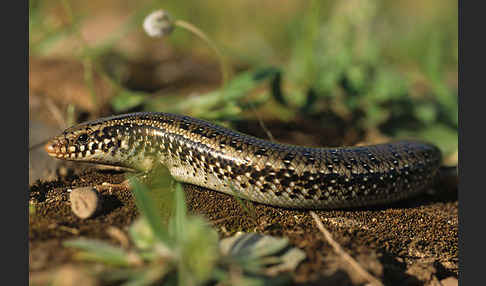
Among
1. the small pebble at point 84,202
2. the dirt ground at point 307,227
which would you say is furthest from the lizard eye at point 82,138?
the small pebble at point 84,202

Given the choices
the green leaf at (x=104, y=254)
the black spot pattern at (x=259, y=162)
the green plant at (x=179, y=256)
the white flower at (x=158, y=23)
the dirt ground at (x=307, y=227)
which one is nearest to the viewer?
the green plant at (x=179, y=256)

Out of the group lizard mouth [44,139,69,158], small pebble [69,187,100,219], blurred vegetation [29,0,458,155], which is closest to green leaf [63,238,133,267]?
small pebble [69,187,100,219]

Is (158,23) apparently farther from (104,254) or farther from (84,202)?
(104,254)

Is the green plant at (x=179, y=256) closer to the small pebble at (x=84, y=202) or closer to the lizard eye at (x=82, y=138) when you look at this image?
the small pebble at (x=84, y=202)

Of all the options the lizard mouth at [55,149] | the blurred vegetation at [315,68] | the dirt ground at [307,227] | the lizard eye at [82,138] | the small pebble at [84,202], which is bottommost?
the dirt ground at [307,227]

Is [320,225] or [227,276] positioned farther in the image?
[320,225]

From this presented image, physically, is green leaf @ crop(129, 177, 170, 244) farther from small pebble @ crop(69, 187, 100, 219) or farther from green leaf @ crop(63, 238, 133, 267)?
small pebble @ crop(69, 187, 100, 219)

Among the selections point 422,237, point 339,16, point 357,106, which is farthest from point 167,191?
point 339,16

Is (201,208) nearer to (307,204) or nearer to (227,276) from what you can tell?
(307,204)
